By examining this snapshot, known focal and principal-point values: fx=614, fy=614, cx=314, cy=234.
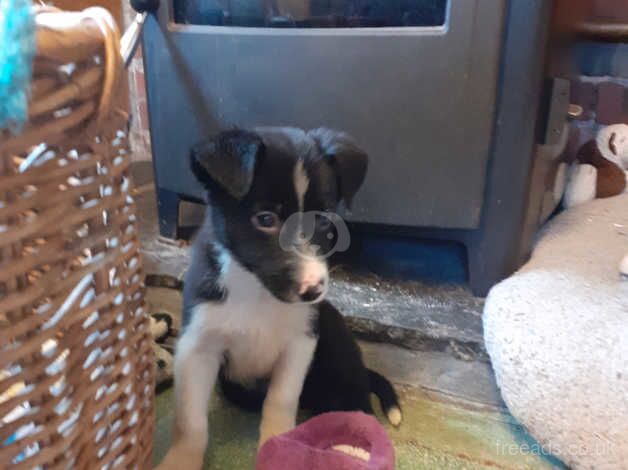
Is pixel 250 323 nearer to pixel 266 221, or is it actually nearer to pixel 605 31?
pixel 266 221

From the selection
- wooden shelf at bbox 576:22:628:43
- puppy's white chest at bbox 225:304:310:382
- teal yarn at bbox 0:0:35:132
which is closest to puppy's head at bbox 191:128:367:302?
puppy's white chest at bbox 225:304:310:382

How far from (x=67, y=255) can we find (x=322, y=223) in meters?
0.56

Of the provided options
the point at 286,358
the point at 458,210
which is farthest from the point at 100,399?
the point at 458,210

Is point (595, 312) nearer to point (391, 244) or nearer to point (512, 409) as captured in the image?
point (512, 409)

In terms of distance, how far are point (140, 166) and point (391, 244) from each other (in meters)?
1.22

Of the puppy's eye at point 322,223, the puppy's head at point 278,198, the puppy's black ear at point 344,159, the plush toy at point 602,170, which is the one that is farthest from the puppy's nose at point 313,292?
the plush toy at point 602,170

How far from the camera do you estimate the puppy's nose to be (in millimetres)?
1035

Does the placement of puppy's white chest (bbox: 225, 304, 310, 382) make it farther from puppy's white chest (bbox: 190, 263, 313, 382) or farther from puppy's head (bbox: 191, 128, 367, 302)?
puppy's head (bbox: 191, 128, 367, 302)

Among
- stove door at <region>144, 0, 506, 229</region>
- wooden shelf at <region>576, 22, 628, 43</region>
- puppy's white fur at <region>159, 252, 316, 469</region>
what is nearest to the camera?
puppy's white fur at <region>159, 252, 316, 469</region>

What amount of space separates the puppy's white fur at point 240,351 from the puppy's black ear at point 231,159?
195 millimetres

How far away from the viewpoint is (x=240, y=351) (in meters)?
1.24

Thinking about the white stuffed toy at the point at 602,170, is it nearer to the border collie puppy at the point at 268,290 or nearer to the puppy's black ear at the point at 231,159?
the border collie puppy at the point at 268,290

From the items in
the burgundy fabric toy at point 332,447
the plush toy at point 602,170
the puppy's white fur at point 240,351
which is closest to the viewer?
the burgundy fabric toy at point 332,447

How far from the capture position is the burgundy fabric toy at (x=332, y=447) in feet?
3.05
